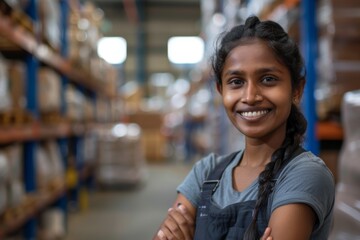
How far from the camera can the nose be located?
1383 millimetres

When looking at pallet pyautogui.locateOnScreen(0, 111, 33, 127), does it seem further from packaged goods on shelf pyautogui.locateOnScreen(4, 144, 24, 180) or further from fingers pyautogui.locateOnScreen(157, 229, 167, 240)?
fingers pyautogui.locateOnScreen(157, 229, 167, 240)

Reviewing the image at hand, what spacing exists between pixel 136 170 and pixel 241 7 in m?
3.26

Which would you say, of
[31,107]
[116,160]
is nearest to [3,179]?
[31,107]

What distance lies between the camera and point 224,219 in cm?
134

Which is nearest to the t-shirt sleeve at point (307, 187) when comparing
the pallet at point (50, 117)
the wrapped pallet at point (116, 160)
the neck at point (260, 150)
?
the neck at point (260, 150)

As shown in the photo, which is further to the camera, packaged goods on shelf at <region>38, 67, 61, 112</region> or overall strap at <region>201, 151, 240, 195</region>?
packaged goods on shelf at <region>38, 67, 61, 112</region>

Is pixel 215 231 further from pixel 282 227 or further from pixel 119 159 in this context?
pixel 119 159

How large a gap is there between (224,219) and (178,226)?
0.23 metres

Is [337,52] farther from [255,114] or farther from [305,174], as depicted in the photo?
[305,174]

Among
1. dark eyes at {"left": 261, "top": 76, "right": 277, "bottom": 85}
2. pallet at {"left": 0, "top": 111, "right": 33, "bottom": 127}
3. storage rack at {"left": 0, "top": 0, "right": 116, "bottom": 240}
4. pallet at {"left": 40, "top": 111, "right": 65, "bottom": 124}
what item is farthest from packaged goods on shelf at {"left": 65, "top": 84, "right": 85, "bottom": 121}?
dark eyes at {"left": 261, "top": 76, "right": 277, "bottom": 85}

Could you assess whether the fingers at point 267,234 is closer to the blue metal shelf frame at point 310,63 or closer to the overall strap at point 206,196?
the overall strap at point 206,196

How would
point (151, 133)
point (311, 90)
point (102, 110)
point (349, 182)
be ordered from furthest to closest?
point (151, 133) < point (102, 110) < point (311, 90) < point (349, 182)

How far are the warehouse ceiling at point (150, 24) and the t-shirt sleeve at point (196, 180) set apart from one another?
18.0m

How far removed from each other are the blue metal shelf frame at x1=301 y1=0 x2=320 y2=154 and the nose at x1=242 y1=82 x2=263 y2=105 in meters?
1.71
